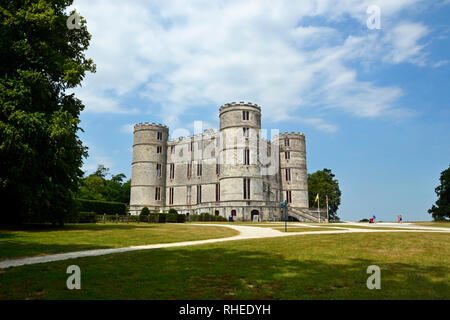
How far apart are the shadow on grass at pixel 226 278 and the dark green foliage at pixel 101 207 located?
1294 inches

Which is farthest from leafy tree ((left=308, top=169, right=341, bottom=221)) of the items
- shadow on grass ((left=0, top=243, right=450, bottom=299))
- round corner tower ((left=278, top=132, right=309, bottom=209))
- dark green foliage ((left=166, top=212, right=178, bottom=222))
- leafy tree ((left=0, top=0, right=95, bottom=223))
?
shadow on grass ((left=0, top=243, right=450, bottom=299))

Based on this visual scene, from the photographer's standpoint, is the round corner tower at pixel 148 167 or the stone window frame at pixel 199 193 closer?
the stone window frame at pixel 199 193

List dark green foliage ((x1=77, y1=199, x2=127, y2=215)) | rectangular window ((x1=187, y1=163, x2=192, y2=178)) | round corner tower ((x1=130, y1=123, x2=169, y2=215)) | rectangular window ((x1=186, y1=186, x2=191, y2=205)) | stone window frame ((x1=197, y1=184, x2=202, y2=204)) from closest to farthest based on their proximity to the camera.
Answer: dark green foliage ((x1=77, y1=199, x2=127, y2=215)) → stone window frame ((x1=197, y1=184, x2=202, y2=204)) → rectangular window ((x1=186, y1=186, x2=191, y2=205)) → rectangular window ((x1=187, y1=163, x2=192, y2=178)) → round corner tower ((x1=130, y1=123, x2=169, y2=215))

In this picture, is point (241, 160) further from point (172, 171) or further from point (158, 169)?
point (158, 169)

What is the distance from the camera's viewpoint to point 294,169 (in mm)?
55344

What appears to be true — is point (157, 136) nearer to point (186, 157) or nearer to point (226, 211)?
point (186, 157)

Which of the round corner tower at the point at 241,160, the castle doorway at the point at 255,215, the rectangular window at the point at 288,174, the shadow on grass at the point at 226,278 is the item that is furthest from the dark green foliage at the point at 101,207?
the shadow on grass at the point at 226,278

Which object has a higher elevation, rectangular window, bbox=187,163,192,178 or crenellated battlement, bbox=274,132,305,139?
→ crenellated battlement, bbox=274,132,305,139

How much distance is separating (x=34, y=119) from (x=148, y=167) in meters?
38.5

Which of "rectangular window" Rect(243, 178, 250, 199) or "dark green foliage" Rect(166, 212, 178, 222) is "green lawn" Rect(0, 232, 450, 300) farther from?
"rectangular window" Rect(243, 178, 250, 199)

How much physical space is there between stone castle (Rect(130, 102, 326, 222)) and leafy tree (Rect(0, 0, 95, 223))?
26258mm

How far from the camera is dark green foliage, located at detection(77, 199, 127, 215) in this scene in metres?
40.9

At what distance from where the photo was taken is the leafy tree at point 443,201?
2218 inches

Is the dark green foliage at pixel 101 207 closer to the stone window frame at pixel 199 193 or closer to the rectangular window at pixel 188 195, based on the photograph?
the rectangular window at pixel 188 195
